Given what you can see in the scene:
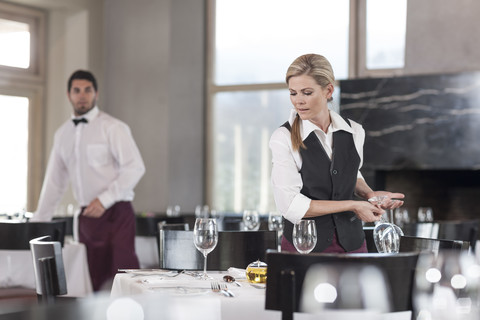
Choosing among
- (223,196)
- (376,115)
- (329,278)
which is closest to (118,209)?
(329,278)

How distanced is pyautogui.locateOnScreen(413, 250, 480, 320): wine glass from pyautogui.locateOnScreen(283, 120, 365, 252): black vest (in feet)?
2.37

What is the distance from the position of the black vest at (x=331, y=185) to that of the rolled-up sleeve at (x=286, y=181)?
0.14ft

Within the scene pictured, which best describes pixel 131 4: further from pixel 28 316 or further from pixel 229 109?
pixel 28 316

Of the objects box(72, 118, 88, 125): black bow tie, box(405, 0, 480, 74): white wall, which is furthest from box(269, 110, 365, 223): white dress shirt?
box(405, 0, 480, 74): white wall

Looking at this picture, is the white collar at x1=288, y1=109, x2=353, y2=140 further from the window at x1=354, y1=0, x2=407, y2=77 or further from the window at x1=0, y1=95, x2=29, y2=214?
the window at x1=0, y1=95, x2=29, y2=214

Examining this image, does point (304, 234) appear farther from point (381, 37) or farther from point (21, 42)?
point (21, 42)

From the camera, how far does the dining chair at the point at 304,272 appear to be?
6.12 ft

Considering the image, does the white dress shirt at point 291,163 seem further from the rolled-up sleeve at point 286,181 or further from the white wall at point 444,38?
the white wall at point 444,38

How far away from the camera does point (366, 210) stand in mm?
2539

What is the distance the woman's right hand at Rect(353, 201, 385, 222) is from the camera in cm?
253

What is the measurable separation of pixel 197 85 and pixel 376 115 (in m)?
2.14

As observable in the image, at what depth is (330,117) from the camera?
9.16ft

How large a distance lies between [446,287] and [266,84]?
6.58 metres

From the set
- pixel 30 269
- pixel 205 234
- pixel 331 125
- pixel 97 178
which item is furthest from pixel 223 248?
pixel 97 178
